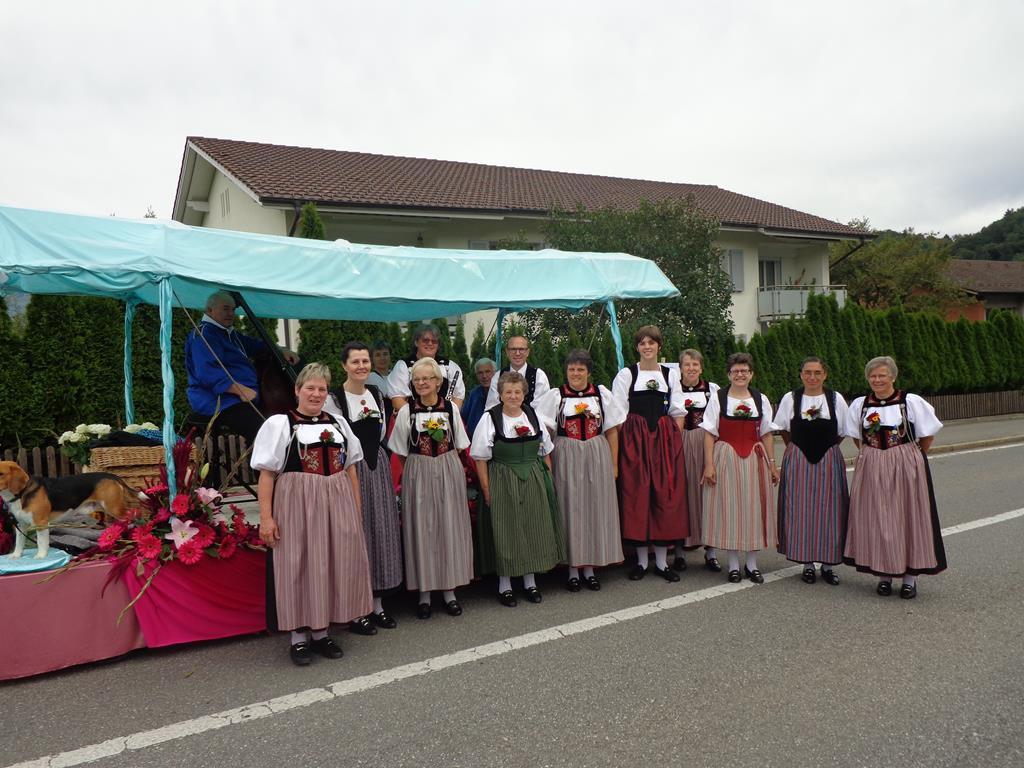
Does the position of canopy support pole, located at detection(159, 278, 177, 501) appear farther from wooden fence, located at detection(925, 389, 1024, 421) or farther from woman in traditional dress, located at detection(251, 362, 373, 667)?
wooden fence, located at detection(925, 389, 1024, 421)

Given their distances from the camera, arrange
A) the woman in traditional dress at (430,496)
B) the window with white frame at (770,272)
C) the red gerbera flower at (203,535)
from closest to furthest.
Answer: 1. the red gerbera flower at (203,535)
2. the woman in traditional dress at (430,496)
3. the window with white frame at (770,272)

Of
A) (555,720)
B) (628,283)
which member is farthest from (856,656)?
(628,283)

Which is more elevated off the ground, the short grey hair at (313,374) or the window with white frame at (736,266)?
the window with white frame at (736,266)

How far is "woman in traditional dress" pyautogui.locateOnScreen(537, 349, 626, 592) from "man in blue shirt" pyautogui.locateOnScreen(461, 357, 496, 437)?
140cm

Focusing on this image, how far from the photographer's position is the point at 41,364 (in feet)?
31.8

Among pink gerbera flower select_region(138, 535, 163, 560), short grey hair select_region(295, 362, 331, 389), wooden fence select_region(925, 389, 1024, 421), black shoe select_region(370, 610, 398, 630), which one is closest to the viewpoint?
short grey hair select_region(295, 362, 331, 389)

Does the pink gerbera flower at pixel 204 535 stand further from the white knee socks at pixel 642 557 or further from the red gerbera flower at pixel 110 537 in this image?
the white knee socks at pixel 642 557

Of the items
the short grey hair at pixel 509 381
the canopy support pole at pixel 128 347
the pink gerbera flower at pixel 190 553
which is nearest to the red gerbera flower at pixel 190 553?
the pink gerbera flower at pixel 190 553

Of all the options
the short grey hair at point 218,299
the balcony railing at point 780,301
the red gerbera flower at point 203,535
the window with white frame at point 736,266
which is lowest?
the red gerbera flower at point 203,535

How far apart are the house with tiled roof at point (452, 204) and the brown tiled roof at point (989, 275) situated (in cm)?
1947

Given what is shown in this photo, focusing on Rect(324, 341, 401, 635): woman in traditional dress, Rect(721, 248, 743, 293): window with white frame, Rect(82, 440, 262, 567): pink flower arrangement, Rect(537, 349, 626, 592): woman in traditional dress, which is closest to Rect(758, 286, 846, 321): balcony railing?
Rect(721, 248, 743, 293): window with white frame

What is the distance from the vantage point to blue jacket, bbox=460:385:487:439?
23.3 ft

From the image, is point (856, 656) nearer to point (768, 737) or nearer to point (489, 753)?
point (768, 737)

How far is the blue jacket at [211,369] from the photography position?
541 cm
